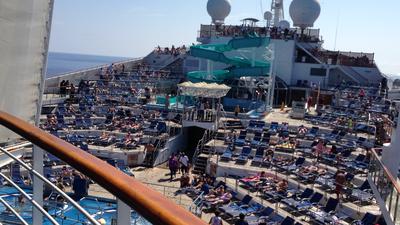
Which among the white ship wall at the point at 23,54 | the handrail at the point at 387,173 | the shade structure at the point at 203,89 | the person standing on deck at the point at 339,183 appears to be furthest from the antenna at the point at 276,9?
the white ship wall at the point at 23,54

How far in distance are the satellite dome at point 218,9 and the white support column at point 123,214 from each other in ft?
115

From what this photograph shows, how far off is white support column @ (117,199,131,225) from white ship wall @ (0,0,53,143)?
217 centimetres

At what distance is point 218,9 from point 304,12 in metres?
6.83

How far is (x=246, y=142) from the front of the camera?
1666 centimetres

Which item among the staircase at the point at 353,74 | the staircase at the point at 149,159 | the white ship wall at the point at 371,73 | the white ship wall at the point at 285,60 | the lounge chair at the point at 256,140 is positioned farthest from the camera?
the white ship wall at the point at 371,73

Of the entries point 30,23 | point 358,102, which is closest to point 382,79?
point 358,102

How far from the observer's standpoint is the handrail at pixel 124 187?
3.10 ft

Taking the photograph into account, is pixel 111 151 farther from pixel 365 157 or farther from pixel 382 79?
pixel 382 79

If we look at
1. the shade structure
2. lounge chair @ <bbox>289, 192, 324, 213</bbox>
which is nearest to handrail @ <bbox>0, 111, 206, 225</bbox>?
lounge chair @ <bbox>289, 192, 324, 213</bbox>

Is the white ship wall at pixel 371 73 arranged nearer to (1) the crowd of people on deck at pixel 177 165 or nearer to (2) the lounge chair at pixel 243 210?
(1) the crowd of people on deck at pixel 177 165

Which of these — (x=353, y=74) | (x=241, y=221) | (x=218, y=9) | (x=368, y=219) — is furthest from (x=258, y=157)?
(x=218, y=9)

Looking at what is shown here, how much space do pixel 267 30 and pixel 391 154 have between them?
2607cm

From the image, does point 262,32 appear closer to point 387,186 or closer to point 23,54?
point 387,186

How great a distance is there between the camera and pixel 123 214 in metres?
1.08
